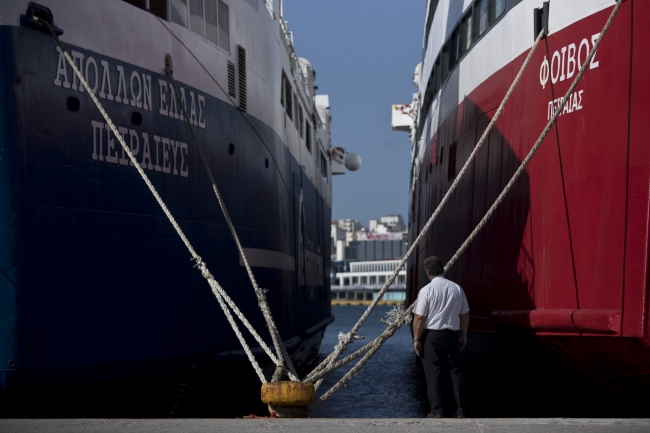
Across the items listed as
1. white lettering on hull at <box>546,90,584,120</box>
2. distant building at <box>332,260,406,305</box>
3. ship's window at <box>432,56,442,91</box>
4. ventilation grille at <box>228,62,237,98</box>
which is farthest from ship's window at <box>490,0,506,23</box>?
distant building at <box>332,260,406,305</box>

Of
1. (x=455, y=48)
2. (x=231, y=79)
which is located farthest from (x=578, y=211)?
(x=455, y=48)

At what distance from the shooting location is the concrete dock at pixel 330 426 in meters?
5.55

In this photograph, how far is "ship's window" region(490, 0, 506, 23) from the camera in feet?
32.9

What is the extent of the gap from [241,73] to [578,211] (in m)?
5.76

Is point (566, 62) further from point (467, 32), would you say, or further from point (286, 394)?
point (286, 394)

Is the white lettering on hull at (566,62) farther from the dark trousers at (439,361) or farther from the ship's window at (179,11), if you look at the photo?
the ship's window at (179,11)

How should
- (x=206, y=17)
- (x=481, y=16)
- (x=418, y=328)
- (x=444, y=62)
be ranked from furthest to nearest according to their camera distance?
(x=444, y=62) < (x=481, y=16) < (x=206, y=17) < (x=418, y=328)

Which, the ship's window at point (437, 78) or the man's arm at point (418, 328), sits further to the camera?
the ship's window at point (437, 78)

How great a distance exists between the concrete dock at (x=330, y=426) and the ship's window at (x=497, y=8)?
19.1ft

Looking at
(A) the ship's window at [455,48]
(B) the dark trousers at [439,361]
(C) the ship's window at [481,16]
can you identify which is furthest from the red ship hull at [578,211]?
(A) the ship's window at [455,48]

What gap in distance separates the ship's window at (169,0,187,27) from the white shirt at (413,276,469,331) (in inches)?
196

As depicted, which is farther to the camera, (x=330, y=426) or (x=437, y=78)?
(x=437, y=78)

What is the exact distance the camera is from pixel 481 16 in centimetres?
1120

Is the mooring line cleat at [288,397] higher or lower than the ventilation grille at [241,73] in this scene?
lower
